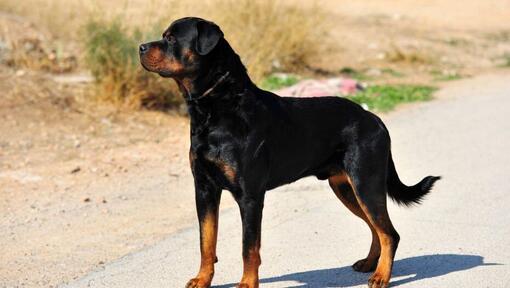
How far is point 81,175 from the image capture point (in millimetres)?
9414

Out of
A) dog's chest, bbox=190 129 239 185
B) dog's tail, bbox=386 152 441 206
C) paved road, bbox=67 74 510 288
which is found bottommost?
paved road, bbox=67 74 510 288

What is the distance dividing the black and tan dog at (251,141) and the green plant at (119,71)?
21.7 ft

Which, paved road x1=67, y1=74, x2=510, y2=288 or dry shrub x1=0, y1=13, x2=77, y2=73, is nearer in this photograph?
paved road x1=67, y1=74, x2=510, y2=288

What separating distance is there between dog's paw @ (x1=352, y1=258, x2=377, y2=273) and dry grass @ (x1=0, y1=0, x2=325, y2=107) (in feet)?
21.6

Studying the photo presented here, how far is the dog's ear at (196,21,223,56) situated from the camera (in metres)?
5.42

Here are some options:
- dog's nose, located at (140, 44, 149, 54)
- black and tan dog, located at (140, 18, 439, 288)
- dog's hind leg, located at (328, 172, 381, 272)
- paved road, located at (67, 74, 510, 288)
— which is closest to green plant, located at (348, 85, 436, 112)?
paved road, located at (67, 74, 510, 288)

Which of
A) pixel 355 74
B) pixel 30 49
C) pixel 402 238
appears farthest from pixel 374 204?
pixel 355 74

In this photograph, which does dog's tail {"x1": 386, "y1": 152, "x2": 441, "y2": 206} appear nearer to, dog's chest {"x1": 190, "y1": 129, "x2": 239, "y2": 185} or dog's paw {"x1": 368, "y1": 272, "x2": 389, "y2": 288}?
dog's paw {"x1": 368, "y1": 272, "x2": 389, "y2": 288}

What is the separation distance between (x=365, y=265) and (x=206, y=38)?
6.29 feet

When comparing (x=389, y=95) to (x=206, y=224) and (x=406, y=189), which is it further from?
(x=206, y=224)

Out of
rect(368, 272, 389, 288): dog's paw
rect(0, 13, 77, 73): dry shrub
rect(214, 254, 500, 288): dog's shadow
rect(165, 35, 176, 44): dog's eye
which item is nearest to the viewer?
rect(165, 35, 176, 44): dog's eye

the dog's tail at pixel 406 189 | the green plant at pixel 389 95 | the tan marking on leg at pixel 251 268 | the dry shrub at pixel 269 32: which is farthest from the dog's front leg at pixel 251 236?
the dry shrub at pixel 269 32

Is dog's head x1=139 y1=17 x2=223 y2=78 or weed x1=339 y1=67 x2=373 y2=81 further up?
dog's head x1=139 y1=17 x2=223 y2=78

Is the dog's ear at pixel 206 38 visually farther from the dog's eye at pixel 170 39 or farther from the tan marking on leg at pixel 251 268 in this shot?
the tan marking on leg at pixel 251 268
